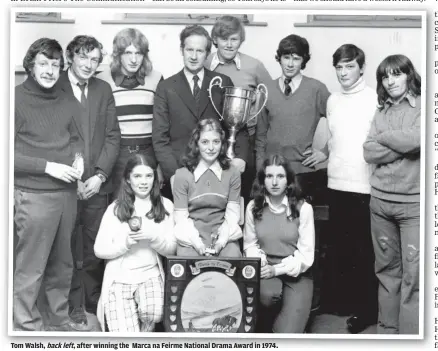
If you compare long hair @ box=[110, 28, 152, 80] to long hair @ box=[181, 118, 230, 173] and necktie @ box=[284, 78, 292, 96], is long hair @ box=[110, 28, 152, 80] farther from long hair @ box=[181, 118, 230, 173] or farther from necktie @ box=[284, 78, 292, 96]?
necktie @ box=[284, 78, 292, 96]

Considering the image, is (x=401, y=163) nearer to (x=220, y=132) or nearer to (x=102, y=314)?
(x=220, y=132)

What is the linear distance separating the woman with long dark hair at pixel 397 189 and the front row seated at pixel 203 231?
388 millimetres

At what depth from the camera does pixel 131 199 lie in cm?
374

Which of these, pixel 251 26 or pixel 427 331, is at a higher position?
pixel 251 26

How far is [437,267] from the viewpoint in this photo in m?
3.88

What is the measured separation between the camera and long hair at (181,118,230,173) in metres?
3.77

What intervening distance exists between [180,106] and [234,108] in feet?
0.92

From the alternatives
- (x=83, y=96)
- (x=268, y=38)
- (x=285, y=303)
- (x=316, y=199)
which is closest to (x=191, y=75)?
(x=268, y=38)

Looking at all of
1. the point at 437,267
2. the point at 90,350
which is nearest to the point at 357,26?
the point at 437,267

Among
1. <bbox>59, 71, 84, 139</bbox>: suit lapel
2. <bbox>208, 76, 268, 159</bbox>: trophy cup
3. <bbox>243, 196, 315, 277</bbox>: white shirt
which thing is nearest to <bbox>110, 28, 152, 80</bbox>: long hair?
<bbox>59, 71, 84, 139</bbox>: suit lapel

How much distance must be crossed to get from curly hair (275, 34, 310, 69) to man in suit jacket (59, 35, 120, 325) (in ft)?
3.03

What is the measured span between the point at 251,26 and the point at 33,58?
1.14 meters

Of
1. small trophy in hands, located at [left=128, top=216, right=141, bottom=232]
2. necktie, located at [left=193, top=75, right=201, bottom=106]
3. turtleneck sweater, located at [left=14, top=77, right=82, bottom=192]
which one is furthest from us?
necktie, located at [left=193, top=75, right=201, bottom=106]

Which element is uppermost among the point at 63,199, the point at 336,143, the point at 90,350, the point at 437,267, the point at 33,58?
the point at 33,58
